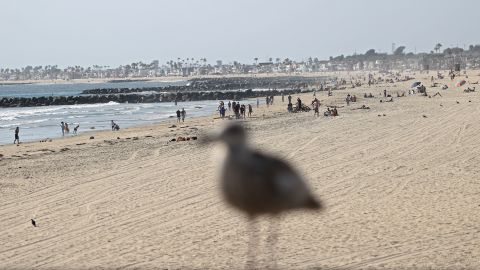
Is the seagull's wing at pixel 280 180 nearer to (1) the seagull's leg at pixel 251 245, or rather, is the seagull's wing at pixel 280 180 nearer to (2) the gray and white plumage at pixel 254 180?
(2) the gray and white plumage at pixel 254 180

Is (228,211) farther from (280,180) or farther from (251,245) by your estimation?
(280,180)

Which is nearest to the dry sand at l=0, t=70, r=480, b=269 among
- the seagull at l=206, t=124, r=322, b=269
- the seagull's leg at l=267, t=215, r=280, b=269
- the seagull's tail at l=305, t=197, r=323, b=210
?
the seagull's leg at l=267, t=215, r=280, b=269

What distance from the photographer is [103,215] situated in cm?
1087

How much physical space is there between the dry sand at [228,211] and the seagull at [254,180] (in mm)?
659

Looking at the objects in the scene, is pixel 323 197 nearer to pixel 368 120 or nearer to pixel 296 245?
pixel 296 245

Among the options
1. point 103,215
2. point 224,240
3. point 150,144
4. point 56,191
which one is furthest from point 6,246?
point 150,144

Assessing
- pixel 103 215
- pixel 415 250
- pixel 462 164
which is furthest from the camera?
pixel 462 164

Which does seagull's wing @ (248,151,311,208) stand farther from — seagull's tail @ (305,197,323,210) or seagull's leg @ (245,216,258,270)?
seagull's leg @ (245,216,258,270)

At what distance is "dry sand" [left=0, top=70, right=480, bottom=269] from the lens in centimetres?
789

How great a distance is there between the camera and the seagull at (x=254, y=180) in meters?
3.69

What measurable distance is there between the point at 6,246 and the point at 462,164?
409 inches

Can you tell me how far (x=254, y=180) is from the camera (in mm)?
3701

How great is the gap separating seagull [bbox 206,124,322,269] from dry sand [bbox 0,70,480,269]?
2.16ft

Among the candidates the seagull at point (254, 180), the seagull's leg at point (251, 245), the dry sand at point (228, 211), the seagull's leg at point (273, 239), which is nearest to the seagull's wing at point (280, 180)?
the seagull at point (254, 180)
